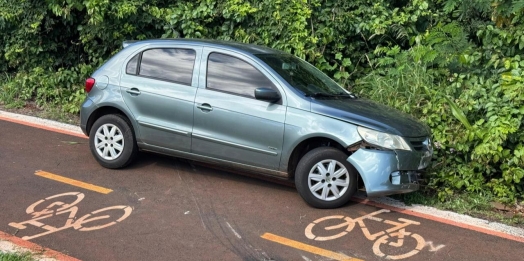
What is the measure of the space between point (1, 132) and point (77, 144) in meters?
1.36

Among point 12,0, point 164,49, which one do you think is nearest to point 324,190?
point 164,49

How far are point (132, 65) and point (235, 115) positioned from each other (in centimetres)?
159

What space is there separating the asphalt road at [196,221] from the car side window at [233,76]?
1.13 metres

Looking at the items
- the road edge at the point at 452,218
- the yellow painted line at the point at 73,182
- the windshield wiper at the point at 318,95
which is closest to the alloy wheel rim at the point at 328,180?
the road edge at the point at 452,218

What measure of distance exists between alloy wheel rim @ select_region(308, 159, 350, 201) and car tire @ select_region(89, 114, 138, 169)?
2315 millimetres

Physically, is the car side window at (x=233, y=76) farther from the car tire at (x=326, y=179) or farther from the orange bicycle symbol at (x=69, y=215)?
the orange bicycle symbol at (x=69, y=215)

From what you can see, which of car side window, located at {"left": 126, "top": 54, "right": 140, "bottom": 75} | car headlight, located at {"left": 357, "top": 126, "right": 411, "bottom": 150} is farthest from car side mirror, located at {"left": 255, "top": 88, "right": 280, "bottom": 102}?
car side window, located at {"left": 126, "top": 54, "right": 140, "bottom": 75}

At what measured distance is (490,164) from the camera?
23.5ft

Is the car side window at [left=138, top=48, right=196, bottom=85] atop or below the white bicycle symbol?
atop

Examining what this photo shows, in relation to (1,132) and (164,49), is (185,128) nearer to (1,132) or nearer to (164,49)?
(164,49)

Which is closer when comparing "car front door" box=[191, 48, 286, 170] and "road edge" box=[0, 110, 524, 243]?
"road edge" box=[0, 110, 524, 243]

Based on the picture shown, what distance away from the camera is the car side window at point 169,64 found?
7152 millimetres

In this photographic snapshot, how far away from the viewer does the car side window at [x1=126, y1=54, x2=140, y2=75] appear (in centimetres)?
745

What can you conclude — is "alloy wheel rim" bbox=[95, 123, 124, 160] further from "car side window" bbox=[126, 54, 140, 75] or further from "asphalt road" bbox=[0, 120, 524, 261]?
"car side window" bbox=[126, 54, 140, 75]
